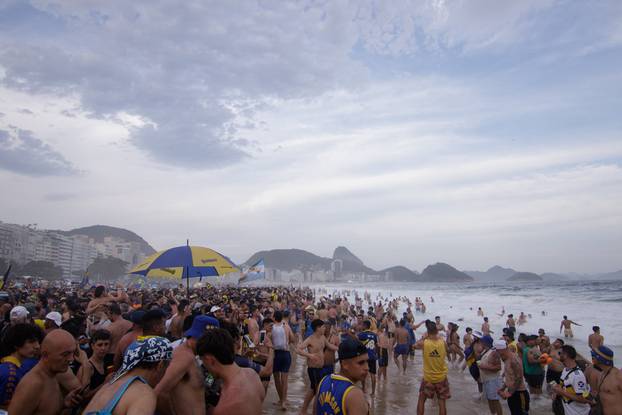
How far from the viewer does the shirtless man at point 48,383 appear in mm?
2514

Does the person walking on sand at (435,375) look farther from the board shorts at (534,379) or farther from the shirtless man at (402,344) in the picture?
the shirtless man at (402,344)

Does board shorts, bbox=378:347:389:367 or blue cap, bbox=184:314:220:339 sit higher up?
blue cap, bbox=184:314:220:339

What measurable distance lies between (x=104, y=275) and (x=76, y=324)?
389 ft

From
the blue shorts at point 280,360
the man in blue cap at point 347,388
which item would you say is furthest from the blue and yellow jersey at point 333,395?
the blue shorts at point 280,360

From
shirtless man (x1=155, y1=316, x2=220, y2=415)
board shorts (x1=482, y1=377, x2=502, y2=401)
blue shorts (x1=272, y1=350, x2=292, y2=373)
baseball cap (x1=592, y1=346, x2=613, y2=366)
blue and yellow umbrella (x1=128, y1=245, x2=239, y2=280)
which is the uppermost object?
blue and yellow umbrella (x1=128, y1=245, x2=239, y2=280)

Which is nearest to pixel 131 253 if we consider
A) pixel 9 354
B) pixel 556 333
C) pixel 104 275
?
pixel 104 275

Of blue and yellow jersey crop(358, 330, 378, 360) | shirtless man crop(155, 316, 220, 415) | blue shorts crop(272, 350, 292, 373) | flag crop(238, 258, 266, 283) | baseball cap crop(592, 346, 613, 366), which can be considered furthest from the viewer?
flag crop(238, 258, 266, 283)

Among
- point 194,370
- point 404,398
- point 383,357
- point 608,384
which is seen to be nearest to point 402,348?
point 383,357

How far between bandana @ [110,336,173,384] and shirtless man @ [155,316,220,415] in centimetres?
46

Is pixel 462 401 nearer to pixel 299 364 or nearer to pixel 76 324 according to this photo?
pixel 299 364

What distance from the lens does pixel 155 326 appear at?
378 centimetres

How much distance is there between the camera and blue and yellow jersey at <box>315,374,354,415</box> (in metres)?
2.39

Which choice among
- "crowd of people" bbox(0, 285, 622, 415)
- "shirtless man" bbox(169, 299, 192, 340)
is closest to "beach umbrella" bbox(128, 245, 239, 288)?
"crowd of people" bbox(0, 285, 622, 415)

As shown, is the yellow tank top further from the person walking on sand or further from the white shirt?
the white shirt
